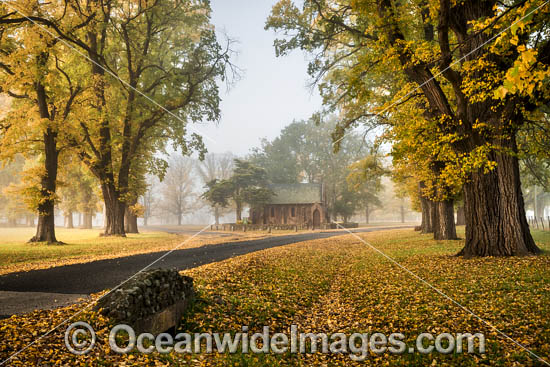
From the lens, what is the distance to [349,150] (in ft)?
215

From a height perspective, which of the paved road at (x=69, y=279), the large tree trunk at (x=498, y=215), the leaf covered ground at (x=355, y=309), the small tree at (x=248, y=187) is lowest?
the leaf covered ground at (x=355, y=309)

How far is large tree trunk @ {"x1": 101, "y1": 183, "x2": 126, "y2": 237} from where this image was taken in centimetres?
2384

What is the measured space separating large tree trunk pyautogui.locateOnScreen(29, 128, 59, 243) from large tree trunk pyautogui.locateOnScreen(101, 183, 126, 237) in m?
6.08

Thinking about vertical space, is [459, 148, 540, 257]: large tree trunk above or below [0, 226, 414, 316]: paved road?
above

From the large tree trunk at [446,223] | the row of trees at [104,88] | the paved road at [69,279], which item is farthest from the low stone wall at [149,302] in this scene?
the large tree trunk at [446,223]

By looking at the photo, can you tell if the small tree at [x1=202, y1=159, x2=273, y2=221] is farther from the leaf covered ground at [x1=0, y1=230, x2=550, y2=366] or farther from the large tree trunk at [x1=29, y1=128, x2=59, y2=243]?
the leaf covered ground at [x1=0, y1=230, x2=550, y2=366]

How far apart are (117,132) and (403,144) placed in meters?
22.1

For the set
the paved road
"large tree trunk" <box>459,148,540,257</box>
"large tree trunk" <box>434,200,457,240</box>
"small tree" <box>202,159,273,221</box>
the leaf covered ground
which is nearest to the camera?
the leaf covered ground

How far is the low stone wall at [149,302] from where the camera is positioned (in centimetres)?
547

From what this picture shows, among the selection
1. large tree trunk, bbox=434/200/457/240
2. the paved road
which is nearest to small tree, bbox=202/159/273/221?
large tree trunk, bbox=434/200/457/240

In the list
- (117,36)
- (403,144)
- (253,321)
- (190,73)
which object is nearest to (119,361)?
(253,321)

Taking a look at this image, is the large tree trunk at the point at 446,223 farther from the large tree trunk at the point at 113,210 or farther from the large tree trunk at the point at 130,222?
the large tree trunk at the point at 130,222

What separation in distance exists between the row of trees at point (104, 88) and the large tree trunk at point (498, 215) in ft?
54.8

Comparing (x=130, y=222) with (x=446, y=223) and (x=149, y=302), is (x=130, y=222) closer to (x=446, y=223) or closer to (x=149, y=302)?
(x=446, y=223)
